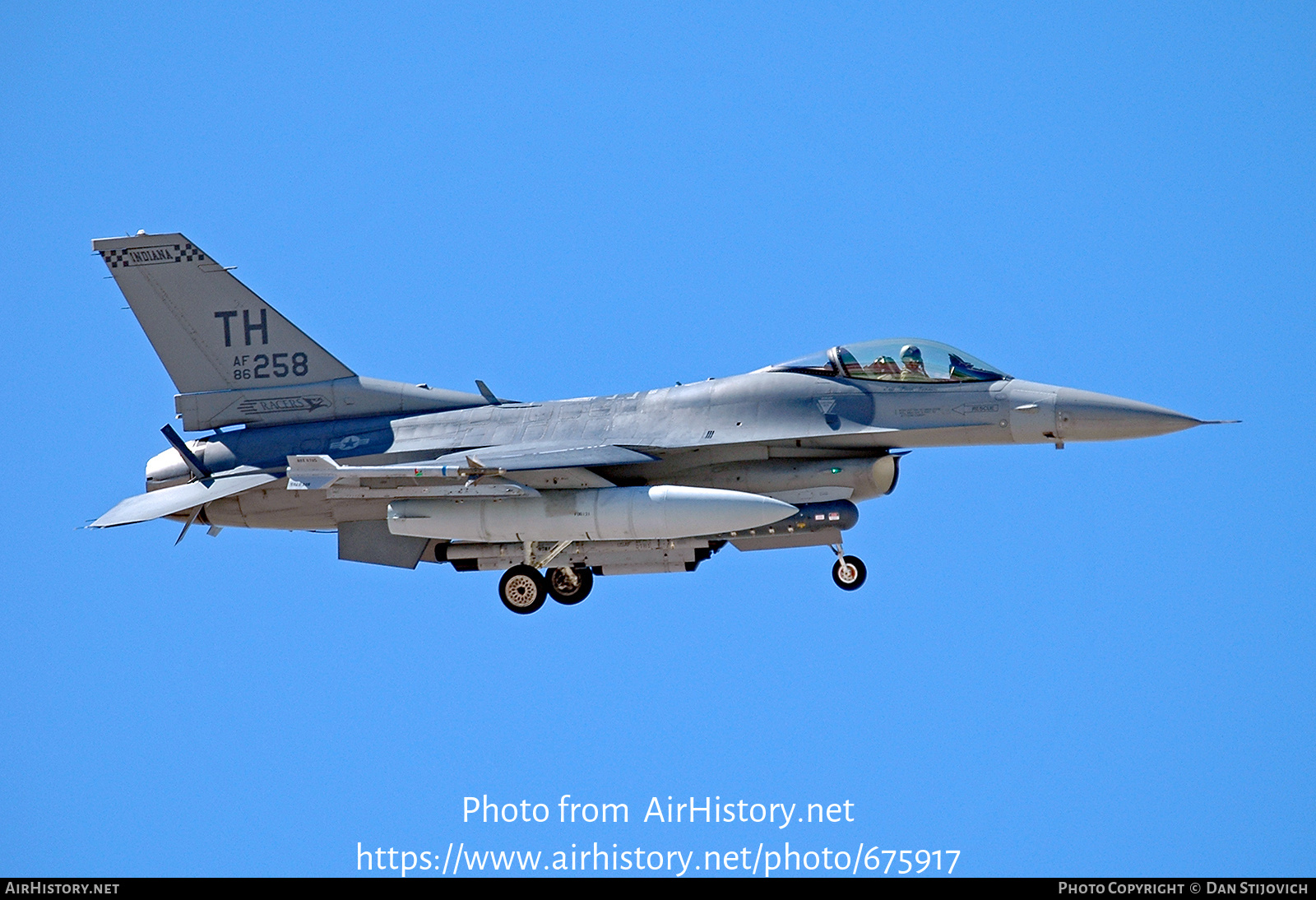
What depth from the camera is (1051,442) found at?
69.8ft

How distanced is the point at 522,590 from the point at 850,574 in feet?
12.2

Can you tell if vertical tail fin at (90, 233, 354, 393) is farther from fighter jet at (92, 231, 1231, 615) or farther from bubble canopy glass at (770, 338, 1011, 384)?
bubble canopy glass at (770, 338, 1011, 384)

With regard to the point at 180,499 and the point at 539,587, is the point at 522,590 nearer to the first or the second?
the point at 539,587

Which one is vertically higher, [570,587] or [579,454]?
[579,454]

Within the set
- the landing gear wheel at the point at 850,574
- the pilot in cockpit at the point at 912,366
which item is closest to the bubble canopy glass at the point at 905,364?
the pilot in cockpit at the point at 912,366

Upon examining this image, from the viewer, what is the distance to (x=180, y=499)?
22406 mm

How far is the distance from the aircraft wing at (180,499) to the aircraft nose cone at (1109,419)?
887cm

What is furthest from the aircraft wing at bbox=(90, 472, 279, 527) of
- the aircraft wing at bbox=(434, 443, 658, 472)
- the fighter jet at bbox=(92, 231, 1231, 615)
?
the aircraft wing at bbox=(434, 443, 658, 472)

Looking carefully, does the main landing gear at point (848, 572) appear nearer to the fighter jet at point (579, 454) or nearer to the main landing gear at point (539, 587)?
the fighter jet at point (579, 454)

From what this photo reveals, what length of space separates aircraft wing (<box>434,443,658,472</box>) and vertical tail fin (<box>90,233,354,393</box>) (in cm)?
288

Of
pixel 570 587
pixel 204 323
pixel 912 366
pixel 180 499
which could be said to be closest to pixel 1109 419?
pixel 912 366

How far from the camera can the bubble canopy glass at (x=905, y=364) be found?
21422mm
